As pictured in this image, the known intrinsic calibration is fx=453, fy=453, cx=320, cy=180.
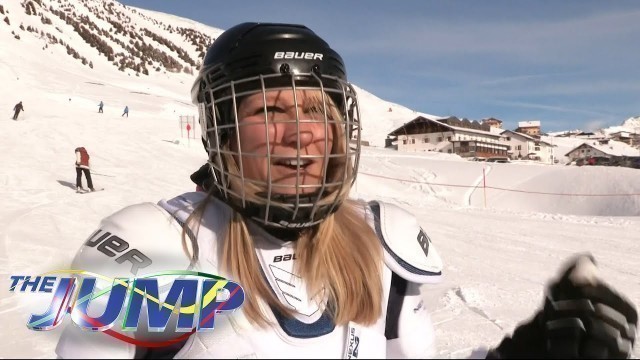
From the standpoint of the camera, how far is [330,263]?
5.40ft

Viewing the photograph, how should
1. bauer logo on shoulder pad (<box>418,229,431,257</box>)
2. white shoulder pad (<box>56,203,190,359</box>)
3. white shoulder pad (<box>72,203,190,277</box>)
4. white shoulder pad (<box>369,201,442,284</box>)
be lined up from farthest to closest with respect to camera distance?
1. bauer logo on shoulder pad (<box>418,229,431,257</box>)
2. white shoulder pad (<box>369,201,442,284</box>)
3. white shoulder pad (<box>72,203,190,277</box>)
4. white shoulder pad (<box>56,203,190,359</box>)

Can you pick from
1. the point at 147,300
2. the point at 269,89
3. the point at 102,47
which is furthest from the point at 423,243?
the point at 102,47

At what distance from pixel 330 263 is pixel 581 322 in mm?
806

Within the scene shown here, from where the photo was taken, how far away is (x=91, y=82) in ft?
110

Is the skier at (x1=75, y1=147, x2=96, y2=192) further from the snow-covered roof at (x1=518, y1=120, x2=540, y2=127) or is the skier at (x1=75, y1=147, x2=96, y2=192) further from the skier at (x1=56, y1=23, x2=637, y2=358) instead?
the snow-covered roof at (x1=518, y1=120, x2=540, y2=127)

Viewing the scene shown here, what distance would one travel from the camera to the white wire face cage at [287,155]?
147cm

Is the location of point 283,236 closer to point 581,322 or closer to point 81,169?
point 581,322

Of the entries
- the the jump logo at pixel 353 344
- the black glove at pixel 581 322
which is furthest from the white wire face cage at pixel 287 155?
the black glove at pixel 581 322

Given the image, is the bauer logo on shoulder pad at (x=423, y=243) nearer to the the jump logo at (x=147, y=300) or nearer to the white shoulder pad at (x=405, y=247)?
the white shoulder pad at (x=405, y=247)

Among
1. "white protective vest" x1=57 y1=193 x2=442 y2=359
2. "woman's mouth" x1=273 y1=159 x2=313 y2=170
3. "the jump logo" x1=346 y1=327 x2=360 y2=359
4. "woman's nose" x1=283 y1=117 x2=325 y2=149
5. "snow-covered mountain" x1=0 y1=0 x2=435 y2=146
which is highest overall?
"snow-covered mountain" x1=0 y1=0 x2=435 y2=146

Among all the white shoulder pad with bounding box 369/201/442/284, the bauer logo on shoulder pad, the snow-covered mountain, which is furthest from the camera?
the snow-covered mountain

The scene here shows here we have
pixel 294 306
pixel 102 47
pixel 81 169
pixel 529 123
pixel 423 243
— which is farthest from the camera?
pixel 529 123

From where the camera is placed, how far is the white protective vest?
4.39ft

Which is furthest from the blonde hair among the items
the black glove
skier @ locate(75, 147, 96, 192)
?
skier @ locate(75, 147, 96, 192)
